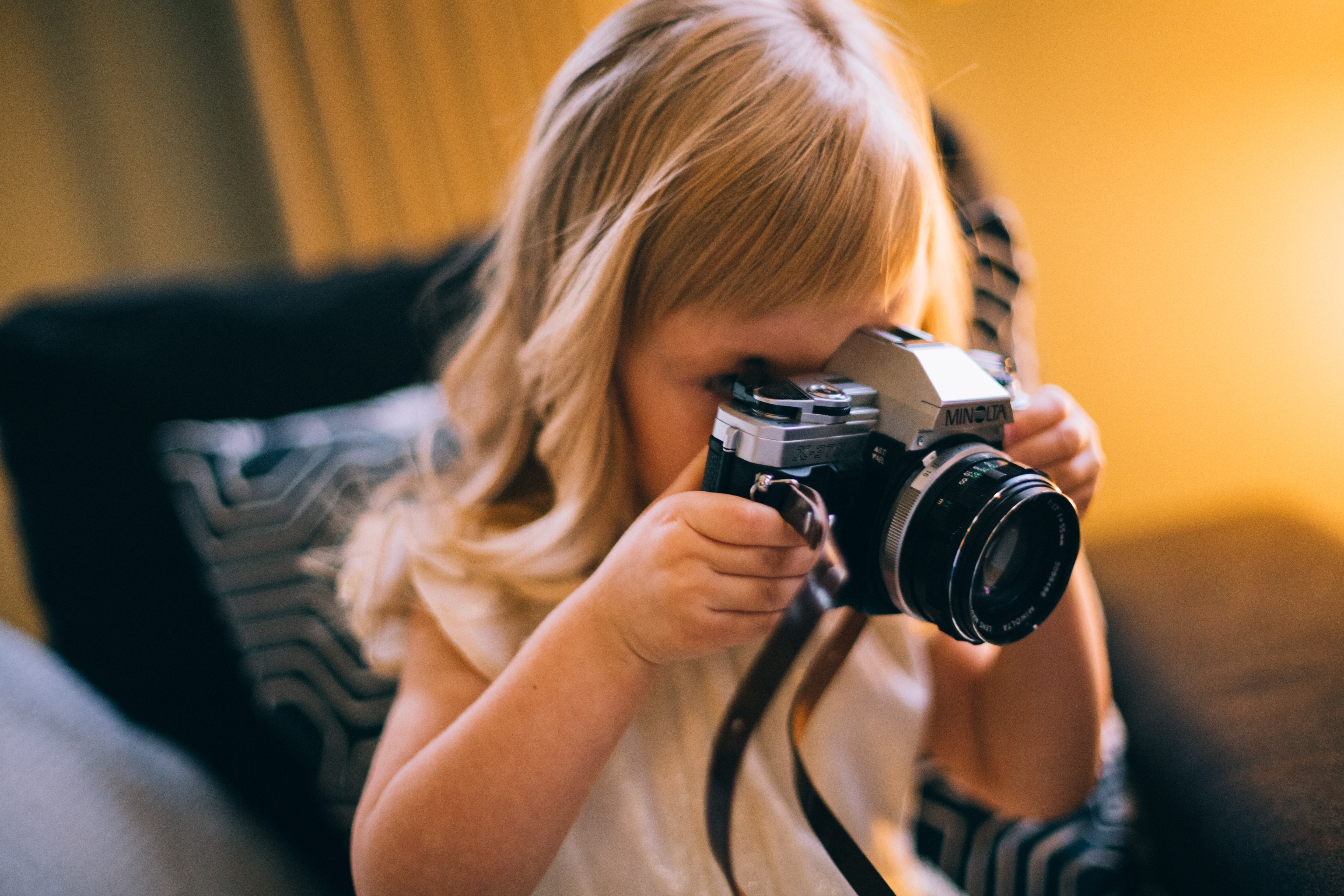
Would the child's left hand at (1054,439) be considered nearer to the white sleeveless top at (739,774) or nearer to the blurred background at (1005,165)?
the white sleeveless top at (739,774)

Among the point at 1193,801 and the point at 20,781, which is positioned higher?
the point at 20,781

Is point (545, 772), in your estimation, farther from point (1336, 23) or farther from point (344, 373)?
point (1336, 23)

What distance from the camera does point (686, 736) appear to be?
56 cm

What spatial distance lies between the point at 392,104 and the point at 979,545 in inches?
42.3

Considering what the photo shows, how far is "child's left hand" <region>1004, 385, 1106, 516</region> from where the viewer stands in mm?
489

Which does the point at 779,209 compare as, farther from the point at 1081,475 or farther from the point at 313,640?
the point at 313,640

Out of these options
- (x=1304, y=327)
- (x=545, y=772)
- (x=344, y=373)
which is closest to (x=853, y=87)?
(x=545, y=772)

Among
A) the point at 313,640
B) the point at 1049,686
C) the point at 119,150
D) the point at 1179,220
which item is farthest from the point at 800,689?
the point at 119,150

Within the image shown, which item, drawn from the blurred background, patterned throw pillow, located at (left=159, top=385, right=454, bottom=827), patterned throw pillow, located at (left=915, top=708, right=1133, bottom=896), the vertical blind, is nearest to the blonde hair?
patterned throw pillow, located at (left=159, top=385, right=454, bottom=827)

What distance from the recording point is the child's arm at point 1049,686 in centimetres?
49

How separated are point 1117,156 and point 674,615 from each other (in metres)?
0.92

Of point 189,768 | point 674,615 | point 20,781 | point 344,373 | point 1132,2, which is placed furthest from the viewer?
point 1132,2

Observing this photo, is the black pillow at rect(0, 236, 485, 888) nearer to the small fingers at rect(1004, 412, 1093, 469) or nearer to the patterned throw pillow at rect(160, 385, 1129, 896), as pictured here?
the patterned throw pillow at rect(160, 385, 1129, 896)

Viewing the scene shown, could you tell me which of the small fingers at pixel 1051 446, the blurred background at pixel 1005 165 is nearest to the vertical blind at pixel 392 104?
the blurred background at pixel 1005 165
